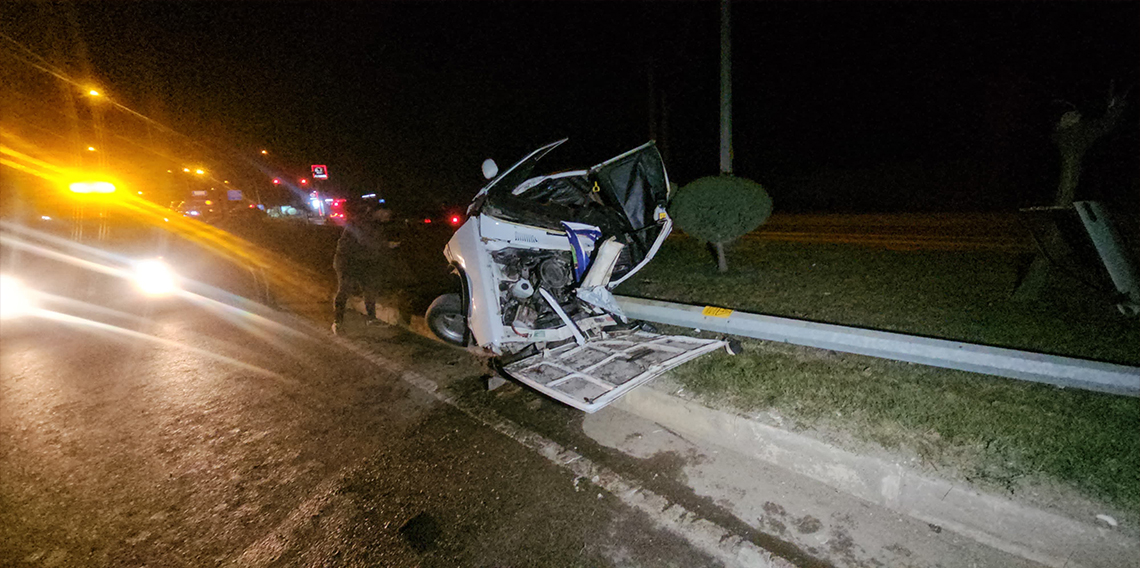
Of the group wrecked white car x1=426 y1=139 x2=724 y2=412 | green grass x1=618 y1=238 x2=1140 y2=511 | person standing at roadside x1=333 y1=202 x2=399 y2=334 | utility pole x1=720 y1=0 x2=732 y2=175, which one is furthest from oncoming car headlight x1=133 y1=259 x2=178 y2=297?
utility pole x1=720 y1=0 x2=732 y2=175

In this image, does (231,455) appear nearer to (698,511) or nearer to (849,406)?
(698,511)

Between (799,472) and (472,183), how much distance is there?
28507 millimetres

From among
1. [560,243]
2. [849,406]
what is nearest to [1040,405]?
[849,406]

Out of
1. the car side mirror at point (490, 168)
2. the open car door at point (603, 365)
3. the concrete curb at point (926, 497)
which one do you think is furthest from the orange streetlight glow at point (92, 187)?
the concrete curb at point (926, 497)

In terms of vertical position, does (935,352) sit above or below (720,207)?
below

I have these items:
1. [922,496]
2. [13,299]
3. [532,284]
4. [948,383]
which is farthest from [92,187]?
[948,383]

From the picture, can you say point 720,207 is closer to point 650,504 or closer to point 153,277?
point 650,504

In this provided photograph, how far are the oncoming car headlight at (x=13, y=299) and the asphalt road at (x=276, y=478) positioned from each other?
11.5 feet

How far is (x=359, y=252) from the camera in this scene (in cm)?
623

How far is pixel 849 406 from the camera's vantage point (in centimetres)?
311

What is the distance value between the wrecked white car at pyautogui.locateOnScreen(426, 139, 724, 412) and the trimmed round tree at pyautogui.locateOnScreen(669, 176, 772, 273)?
4.58 feet

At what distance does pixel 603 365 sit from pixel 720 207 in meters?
3.17

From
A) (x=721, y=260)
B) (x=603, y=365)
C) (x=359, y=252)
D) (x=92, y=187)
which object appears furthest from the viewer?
(x=92, y=187)

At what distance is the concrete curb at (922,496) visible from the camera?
6.95ft
